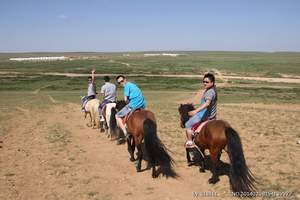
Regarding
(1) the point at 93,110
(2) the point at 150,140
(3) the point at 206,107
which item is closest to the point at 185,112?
(3) the point at 206,107

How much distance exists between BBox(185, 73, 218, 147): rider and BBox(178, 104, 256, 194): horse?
1.03 ft

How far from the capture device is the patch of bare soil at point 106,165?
317 inches

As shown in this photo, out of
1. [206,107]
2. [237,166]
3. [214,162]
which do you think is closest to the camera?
[237,166]

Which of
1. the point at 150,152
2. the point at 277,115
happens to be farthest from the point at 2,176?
the point at 277,115

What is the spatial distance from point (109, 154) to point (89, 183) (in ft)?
9.59

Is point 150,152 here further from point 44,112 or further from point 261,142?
point 44,112

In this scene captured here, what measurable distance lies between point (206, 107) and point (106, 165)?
11.8 feet

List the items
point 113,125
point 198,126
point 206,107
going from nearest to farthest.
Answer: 1. point 206,107
2. point 198,126
3. point 113,125

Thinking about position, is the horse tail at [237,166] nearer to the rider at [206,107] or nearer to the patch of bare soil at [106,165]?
the patch of bare soil at [106,165]

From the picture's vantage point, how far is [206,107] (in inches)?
330

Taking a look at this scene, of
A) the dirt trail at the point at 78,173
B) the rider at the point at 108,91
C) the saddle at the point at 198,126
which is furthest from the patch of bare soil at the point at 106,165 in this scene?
the rider at the point at 108,91

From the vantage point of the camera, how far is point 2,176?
935cm

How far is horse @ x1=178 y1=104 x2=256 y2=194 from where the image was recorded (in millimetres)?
7394

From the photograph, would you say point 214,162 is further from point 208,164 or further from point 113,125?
Result: point 113,125
